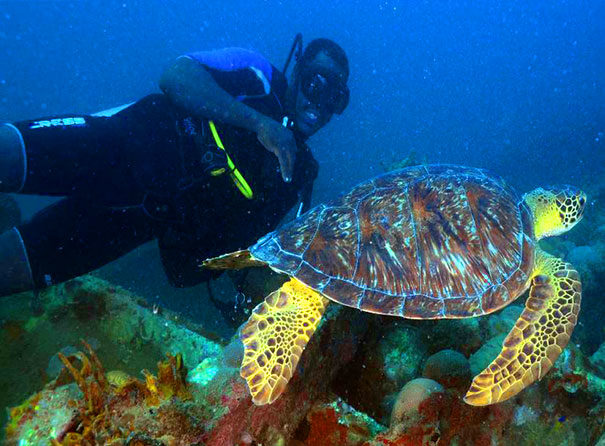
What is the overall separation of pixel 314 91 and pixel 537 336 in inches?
133

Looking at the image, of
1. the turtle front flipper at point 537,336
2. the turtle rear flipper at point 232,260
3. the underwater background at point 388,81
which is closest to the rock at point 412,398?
the turtle front flipper at point 537,336

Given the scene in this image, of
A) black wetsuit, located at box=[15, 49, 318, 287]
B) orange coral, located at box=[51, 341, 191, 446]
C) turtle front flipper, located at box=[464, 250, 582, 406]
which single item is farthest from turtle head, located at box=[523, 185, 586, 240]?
orange coral, located at box=[51, 341, 191, 446]

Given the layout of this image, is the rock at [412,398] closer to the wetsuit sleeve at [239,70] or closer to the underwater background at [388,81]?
the underwater background at [388,81]

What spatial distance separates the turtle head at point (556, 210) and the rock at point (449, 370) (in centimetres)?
136

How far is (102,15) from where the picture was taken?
69.2 meters

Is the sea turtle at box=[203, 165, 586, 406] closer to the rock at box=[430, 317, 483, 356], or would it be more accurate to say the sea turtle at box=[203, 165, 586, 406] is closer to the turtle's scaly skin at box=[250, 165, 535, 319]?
the turtle's scaly skin at box=[250, 165, 535, 319]

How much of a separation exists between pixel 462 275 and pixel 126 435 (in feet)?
6.90

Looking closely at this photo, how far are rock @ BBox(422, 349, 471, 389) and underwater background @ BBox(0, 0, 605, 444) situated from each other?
1.41 ft

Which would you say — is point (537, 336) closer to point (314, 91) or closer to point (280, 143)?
point (280, 143)

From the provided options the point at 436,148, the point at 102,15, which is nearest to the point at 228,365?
the point at 436,148

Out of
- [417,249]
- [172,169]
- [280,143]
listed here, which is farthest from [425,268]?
[172,169]

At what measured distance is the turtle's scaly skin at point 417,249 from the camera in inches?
84.6

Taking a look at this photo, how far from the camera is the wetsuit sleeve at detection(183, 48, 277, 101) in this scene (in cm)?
358

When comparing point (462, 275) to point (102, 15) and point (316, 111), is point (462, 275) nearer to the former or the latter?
point (316, 111)
